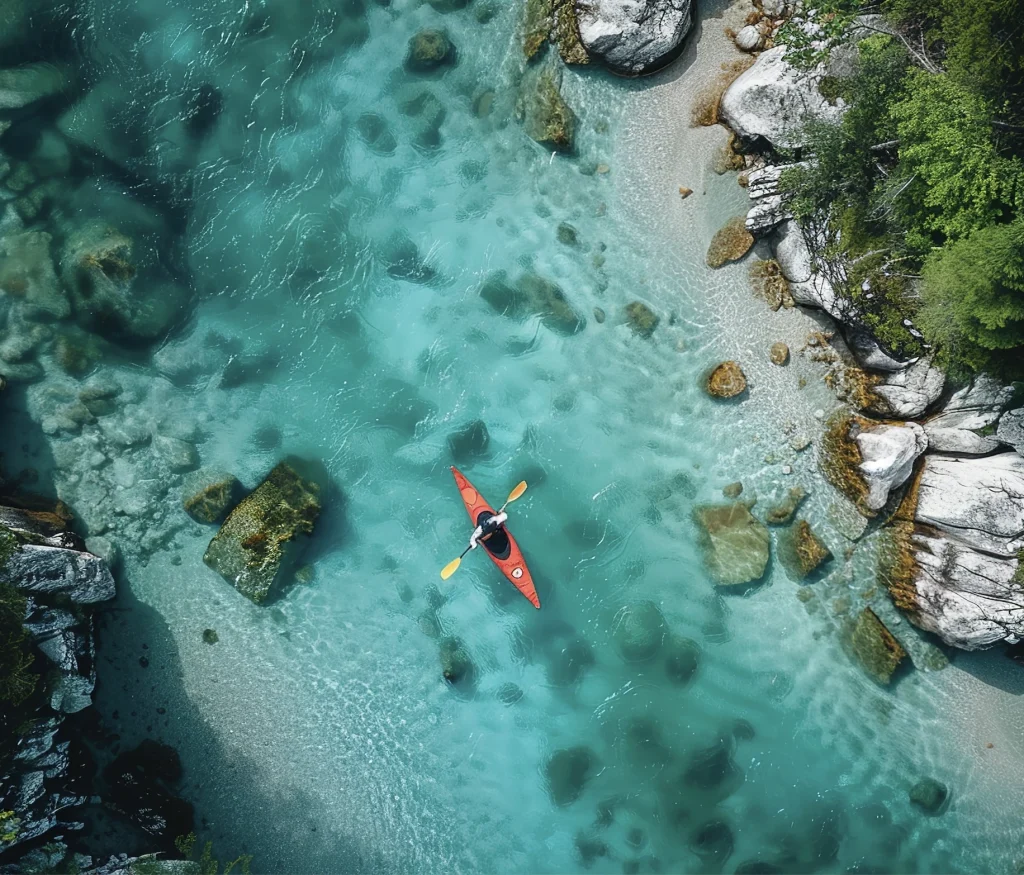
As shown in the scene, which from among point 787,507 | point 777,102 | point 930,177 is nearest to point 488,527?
point 787,507

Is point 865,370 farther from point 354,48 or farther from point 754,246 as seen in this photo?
point 354,48

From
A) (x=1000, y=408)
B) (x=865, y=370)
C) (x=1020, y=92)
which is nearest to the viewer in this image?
(x=1020, y=92)

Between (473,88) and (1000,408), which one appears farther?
(473,88)

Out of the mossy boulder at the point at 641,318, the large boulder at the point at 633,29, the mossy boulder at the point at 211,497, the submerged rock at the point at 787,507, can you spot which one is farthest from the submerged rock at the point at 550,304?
the mossy boulder at the point at 211,497

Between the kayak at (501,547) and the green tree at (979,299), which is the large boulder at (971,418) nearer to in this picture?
the green tree at (979,299)

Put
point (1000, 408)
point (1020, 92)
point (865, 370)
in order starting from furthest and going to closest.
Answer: point (865, 370), point (1000, 408), point (1020, 92)

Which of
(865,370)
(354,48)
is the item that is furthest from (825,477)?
(354,48)

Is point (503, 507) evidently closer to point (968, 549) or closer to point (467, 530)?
point (467, 530)
